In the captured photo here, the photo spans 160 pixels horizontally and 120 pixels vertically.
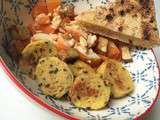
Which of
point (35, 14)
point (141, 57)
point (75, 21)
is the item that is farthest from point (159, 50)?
point (35, 14)

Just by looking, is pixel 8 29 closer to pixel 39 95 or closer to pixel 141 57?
pixel 39 95

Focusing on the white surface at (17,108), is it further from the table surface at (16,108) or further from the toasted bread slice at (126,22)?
the toasted bread slice at (126,22)

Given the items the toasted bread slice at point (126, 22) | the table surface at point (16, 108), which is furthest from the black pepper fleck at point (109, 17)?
the table surface at point (16, 108)

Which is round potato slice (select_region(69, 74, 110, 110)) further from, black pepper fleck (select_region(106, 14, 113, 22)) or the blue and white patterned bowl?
black pepper fleck (select_region(106, 14, 113, 22))

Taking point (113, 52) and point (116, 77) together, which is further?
point (113, 52)

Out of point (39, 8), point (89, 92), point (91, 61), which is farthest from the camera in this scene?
point (39, 8)

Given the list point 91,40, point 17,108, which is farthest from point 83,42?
point 17,108

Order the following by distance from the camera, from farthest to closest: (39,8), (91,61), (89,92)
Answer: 1. (39,8)
2. (91,61)
3. (89,92)

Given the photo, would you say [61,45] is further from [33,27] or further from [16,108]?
[16,108]
